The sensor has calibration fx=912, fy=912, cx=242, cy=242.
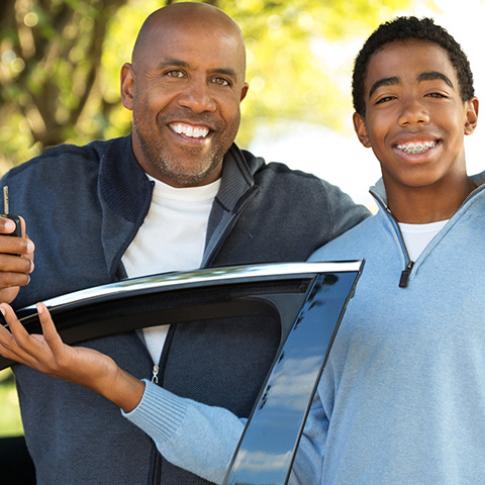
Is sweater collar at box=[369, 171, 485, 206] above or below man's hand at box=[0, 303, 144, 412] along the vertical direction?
above

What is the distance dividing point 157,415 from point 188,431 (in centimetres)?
8

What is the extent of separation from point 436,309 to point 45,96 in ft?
17.2

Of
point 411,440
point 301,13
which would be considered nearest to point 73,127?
point 301,13

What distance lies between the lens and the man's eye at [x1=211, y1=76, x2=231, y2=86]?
2816mm

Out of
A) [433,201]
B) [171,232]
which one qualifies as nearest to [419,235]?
[433,201]

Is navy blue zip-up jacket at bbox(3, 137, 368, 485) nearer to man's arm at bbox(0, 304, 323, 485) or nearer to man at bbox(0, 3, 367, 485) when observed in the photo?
man at bbox(0, 3, 367, 485)

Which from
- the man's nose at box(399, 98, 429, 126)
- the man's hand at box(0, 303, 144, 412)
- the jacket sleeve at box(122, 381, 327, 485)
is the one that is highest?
the man's nose at box(399, 98, 429, 126)

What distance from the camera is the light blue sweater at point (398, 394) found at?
203cm

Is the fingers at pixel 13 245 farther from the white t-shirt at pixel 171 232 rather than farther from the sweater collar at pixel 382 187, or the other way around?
the sweater collar at pixel 382 187

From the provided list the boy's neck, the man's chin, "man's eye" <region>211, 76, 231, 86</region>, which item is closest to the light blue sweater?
the boy's neck

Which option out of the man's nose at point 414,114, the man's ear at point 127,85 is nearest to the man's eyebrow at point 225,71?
the man's ear at point 127,85

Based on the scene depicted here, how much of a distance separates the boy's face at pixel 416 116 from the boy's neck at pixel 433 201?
0.07 ft

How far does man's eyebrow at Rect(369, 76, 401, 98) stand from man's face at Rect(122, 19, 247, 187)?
0.50 meters

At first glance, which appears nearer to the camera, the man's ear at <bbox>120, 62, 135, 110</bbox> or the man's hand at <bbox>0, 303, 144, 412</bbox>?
the man's hand at <bbox>0, 303, 144, 412</bbox>
